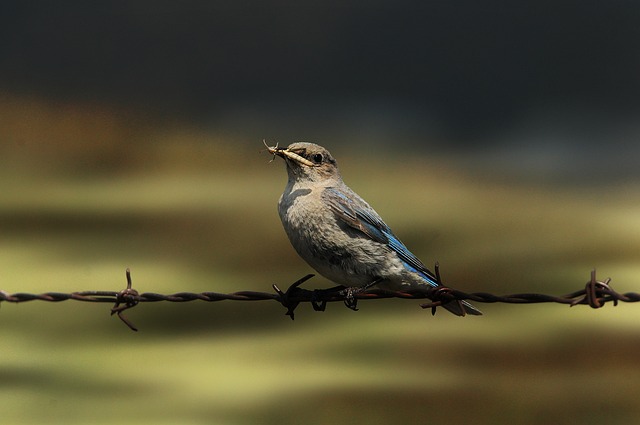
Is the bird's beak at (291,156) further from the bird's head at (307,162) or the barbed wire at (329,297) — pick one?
the barbed wire at (329,297)

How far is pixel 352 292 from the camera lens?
229 inches

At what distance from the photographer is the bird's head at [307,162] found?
6.36 metres

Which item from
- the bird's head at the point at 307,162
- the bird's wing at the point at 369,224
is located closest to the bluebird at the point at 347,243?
the bird's wing at the point at 369,224

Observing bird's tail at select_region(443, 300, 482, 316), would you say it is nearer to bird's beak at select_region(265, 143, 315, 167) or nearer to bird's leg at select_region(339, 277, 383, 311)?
bird's leg at select_region(339, 277, 383, 311)

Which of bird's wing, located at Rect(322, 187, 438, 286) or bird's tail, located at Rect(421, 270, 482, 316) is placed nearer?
bird's tail, located at Rect(421, 270, 482, 316)

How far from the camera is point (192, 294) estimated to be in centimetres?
480

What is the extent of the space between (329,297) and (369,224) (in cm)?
68

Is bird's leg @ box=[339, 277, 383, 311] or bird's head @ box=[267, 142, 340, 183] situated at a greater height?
bird's head @ box=[267, 142, 340, 183]

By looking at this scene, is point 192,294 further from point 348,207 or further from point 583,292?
point 583,292

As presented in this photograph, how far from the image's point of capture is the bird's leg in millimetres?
5609

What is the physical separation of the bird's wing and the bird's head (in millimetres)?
274

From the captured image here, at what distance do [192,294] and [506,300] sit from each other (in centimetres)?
178

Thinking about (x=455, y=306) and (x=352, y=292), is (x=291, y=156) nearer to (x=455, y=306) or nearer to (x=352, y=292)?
(x=352, y=292)

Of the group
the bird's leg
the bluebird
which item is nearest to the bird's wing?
the bluebird
